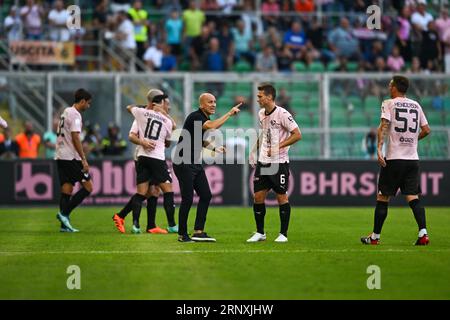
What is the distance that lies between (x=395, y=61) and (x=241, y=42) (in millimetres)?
4588

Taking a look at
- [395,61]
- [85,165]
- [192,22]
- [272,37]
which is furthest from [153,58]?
[85,165]

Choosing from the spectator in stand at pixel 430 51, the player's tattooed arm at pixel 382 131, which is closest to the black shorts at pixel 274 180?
the player's tattooed arm at pixel 382 131

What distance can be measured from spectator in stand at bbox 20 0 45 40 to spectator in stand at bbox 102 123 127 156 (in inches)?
159

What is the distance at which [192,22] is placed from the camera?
102 feet

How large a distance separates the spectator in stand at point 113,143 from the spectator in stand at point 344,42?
26.2 feet

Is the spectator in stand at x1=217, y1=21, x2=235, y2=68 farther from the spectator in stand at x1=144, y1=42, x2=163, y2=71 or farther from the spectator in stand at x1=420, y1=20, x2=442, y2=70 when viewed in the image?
the spectator in stand at x1=420, y1=20, x2=442, y2=70

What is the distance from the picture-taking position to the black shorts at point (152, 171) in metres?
17.9

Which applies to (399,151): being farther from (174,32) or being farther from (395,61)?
(395,61)

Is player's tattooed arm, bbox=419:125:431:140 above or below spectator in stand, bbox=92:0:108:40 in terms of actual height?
below

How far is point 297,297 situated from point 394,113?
528 centimetres

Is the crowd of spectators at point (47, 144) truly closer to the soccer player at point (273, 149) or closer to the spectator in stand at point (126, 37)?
the spectator in stand at point (126, 37)

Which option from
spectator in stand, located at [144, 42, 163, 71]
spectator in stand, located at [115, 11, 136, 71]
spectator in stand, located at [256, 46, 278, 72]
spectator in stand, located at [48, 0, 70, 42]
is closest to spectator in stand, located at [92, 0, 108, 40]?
spectator in stand, located at [115, 11, 136, 71]

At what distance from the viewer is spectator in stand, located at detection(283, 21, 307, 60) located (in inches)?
1249

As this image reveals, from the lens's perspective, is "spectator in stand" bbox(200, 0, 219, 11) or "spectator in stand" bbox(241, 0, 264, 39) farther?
"spectator in stand" bbox(200, 0, 219, 11)
